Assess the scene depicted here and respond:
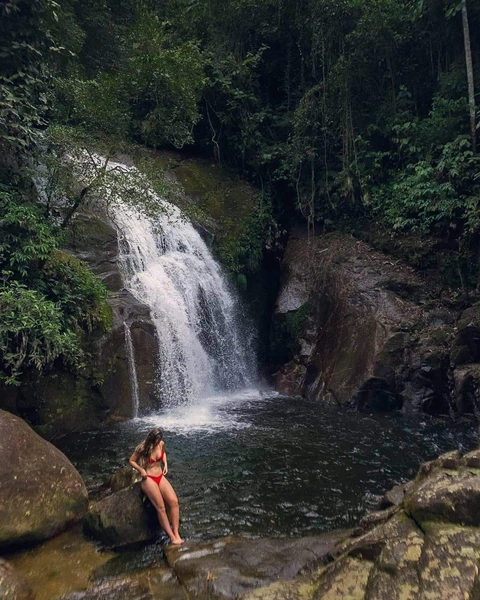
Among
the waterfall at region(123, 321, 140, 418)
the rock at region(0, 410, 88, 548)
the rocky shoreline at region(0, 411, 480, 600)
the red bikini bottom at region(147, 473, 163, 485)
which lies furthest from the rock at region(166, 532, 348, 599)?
the waterfall at region(123, 321, 140, 418)

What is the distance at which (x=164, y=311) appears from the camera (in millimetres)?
10828

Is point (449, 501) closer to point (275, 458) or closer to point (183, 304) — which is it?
point (275, 458)

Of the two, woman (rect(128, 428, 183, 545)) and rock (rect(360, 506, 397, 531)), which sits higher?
woman (rect(128, 428, 183, 545))

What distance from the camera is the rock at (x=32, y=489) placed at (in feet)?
14.7

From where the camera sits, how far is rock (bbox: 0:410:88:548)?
4.49 metres

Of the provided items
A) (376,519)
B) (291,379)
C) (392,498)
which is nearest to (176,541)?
(376,519)

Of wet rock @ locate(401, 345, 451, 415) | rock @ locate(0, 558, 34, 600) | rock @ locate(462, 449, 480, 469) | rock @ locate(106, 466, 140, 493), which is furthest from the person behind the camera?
wet rock @ locate(401, 345, 451, 415)

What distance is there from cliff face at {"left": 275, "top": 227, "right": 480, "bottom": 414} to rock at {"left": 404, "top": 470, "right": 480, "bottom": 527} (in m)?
6.27

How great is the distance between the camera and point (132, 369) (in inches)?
377

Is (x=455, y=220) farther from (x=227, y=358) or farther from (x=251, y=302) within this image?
(x=227, y=358)

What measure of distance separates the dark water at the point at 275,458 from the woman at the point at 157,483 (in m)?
0.32

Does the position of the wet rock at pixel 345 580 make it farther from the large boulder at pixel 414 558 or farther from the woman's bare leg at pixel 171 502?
the woman's bare leg at pixel 171 502

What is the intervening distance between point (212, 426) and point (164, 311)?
3.25 meters

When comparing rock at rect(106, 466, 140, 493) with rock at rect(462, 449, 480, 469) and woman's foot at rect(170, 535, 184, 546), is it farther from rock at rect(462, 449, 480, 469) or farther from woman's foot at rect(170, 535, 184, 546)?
rock at rect(462, 449, 480, 469)
